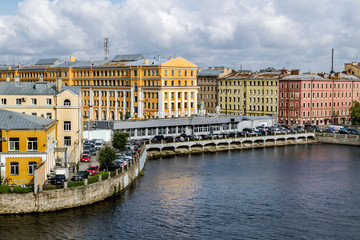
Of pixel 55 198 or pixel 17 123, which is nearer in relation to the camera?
pixel 55 198

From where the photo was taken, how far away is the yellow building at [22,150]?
1793 inches

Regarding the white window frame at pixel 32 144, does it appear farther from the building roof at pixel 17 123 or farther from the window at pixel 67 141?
the window at pixel 67 141

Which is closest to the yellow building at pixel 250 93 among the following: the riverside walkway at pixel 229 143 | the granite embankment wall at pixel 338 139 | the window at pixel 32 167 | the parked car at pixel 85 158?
the granite embankment wall at pixel 338 139

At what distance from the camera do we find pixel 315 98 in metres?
116

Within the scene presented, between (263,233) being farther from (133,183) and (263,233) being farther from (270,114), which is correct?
(270,114)

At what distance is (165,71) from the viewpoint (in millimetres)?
104000

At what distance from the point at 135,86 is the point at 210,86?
30.3 metres

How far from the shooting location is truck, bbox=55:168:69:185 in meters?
46.2

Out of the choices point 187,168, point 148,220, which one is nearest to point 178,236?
point 148,220

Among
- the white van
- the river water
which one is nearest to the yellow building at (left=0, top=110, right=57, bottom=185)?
the river water

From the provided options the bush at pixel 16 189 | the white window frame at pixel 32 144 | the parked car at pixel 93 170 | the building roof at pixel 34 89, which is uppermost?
the building roof at pixel 34 89

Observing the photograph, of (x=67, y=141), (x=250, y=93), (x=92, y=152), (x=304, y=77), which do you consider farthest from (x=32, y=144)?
(x=250, y=93)

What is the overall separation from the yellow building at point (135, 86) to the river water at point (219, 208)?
3548 centimetres

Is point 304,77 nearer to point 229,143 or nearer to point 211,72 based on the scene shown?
point 211,72
